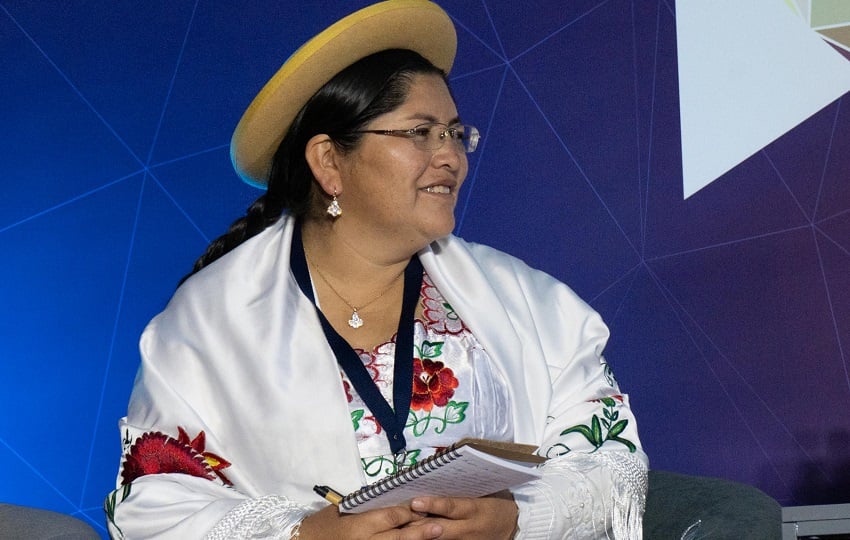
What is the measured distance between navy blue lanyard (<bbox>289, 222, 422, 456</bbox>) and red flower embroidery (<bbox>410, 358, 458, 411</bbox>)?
24 mm

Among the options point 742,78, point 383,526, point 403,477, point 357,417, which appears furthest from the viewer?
point 742,78

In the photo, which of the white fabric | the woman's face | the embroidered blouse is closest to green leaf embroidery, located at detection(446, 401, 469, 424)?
the embroidered blouse

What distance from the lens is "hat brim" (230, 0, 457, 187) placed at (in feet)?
7.84

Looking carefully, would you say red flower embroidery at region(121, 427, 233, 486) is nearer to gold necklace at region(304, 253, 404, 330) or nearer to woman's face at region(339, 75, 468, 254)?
gold necklace at region(304, 253, 404, 330)

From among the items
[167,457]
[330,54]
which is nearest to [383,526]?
[167,457]

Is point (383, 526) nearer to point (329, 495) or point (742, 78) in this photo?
point (329, 495)

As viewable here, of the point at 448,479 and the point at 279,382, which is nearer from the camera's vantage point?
the point at 448,479

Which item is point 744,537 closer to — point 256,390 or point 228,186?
point 256,390

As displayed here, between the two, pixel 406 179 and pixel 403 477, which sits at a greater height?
pixel 406 179

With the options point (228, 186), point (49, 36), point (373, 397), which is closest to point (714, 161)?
point (228, 186)

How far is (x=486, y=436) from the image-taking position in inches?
95.0

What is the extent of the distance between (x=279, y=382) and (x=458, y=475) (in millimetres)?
590

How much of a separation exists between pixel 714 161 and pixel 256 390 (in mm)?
2054

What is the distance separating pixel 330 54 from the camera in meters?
2.40
